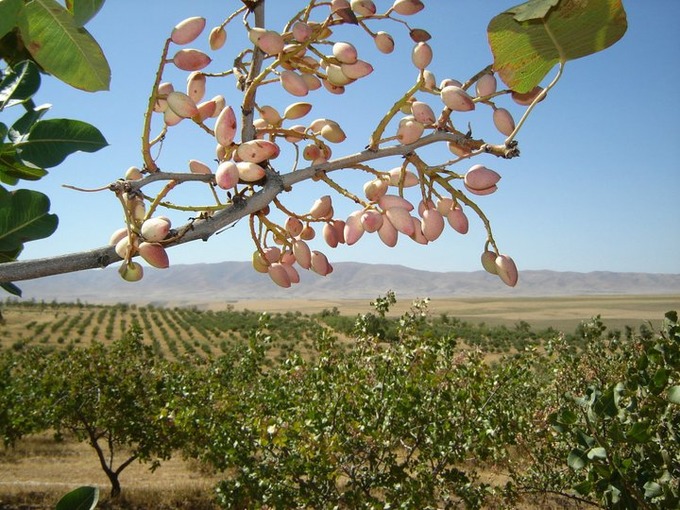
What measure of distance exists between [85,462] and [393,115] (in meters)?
17.9

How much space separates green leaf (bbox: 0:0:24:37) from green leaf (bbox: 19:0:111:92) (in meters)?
0.09

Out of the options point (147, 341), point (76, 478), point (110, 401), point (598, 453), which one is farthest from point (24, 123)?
point (147, 341)

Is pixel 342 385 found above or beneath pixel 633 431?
beneath

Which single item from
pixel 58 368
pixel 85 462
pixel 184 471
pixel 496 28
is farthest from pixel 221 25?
pixel 85 462

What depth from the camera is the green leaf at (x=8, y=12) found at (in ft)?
2.25

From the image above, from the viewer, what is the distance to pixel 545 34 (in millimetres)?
729

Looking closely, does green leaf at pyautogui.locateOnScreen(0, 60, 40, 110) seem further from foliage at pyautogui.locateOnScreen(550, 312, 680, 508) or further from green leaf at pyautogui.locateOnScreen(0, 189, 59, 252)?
→ foliage at pyautogui.locateOnScreen(550, 312, 680, 508)

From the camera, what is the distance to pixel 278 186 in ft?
2.74

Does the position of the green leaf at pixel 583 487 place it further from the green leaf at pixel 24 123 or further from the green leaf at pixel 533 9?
the green leaf at pixel 24 123

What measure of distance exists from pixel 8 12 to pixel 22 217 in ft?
1.39

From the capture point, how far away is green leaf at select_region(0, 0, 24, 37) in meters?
0.68

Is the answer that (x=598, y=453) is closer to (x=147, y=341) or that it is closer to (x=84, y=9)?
(x=84, y=9)

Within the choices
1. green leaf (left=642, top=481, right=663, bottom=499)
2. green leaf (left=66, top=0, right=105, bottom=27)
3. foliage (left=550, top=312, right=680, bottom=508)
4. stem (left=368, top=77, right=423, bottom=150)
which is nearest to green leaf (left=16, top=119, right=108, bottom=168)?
green leaf (left=66, top=0, right=105, bottom=27)

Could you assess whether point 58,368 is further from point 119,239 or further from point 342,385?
point 119,239
